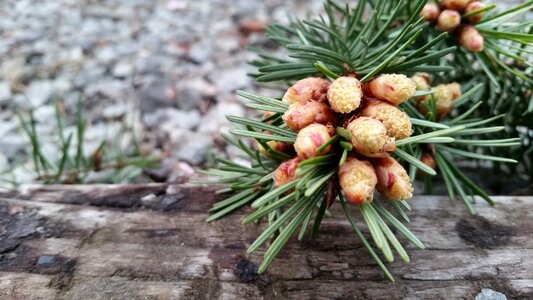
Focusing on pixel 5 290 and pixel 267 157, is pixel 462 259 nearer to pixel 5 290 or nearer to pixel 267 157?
pixel 267 157

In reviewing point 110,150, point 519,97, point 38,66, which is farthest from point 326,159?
point 38,66

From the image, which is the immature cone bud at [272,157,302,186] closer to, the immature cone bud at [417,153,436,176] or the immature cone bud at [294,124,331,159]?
the immature cone bud at [294,124,331,159]

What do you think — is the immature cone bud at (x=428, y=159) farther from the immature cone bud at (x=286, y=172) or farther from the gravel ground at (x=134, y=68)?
the gravel ground at (x=134, y=68)

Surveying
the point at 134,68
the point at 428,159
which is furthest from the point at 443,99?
the point at 134,68

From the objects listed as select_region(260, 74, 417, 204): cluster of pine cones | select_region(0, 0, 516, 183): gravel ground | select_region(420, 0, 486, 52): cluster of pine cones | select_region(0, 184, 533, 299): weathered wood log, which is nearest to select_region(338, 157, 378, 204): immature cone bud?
select_region(260, 74, 417, 204): cluster of pine cones

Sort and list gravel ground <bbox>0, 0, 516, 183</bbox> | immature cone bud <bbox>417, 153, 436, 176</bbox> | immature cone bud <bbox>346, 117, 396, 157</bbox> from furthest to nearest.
A: 1. gravel ground <bbox>0, 0, 516, 183</bbox>
2. immature cone bud <bbox>417, 153, 436, 176</bbox>
3. immature cone bud <bbox>346, 117, 396, 157</bbox>

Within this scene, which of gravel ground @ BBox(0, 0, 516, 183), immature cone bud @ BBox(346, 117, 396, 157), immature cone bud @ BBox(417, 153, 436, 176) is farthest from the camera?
gravel ground @ BBox(0, 0, 516, 183)

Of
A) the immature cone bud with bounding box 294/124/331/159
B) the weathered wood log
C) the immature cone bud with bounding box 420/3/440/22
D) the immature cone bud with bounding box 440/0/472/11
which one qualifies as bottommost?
the weathered wood log

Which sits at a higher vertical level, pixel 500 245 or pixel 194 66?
pixel 194 66
